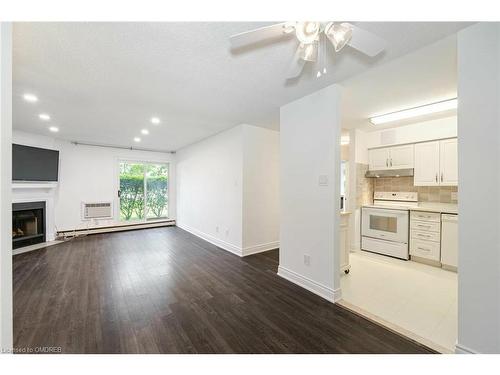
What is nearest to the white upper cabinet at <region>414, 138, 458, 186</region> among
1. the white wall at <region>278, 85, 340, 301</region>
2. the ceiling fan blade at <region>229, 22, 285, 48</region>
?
the white wall at <region>278, 85, 340, 301</region>

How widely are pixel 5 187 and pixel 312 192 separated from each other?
8.20ft

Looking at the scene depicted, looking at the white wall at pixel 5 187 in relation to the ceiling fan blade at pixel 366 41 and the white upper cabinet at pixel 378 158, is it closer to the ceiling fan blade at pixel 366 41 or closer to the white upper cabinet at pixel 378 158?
the ceiling fan blade at pixel 366 41

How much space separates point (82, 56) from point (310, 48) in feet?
6.36

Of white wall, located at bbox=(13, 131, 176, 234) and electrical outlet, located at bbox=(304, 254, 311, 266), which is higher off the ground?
white wall, located at bbox=(13, 131, 176, 234)

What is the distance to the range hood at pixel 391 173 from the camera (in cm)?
374

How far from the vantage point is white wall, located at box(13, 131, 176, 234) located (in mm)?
4992

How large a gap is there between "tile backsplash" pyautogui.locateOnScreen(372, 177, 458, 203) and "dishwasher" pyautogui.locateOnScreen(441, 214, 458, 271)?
622 millimetres

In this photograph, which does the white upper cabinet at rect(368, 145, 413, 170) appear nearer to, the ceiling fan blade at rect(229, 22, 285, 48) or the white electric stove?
the white electric stove

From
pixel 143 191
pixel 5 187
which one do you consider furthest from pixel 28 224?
pixel 5 187

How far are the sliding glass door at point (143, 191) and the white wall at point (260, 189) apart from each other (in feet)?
13.5

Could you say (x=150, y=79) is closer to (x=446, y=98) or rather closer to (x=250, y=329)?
(x=250, y=329)

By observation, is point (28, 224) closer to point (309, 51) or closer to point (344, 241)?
point (309, 51)

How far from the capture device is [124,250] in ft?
13.1

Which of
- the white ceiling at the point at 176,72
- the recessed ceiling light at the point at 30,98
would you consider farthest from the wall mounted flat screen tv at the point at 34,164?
the recessed ceiling light at the point at 30,98
